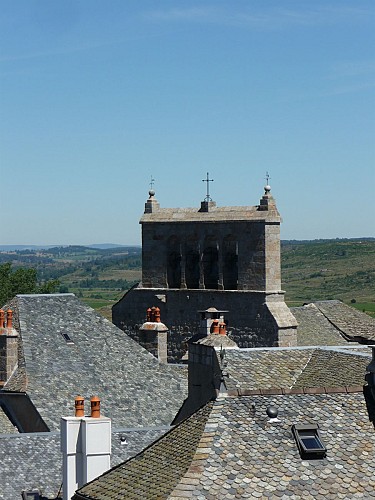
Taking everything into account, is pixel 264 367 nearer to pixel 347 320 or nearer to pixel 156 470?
pixel 156 470

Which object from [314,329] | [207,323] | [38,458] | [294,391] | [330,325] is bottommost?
[38,458]

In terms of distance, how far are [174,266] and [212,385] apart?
114 ft

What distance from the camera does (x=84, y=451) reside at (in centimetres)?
3128

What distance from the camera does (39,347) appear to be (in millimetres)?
47031

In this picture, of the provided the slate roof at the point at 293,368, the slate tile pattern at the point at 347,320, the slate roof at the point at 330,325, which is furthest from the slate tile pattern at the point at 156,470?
the slate tile pattern at the point at 347,320

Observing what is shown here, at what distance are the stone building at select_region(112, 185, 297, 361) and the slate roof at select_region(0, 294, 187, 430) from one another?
42.7ft

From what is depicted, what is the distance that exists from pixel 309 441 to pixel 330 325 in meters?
40.7

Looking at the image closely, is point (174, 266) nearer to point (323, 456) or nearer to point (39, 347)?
point (39, 347)

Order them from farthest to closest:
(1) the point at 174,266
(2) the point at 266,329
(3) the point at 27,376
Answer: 1. (1) the point at 174,266
2. (2) the point at 266,329
3. (3) the point at 27,376

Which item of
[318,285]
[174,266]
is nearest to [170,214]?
[174,266]

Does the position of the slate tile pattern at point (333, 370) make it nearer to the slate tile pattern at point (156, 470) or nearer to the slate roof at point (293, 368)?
the slate roof at point (293, 368)

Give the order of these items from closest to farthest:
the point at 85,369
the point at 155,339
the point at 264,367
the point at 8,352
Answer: the point at 264,367 < the point at 8,352 < the point at 85,369 < the point at 155,339

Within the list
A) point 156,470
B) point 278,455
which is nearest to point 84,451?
point 156,470

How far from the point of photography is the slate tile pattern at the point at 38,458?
34.8 meters
